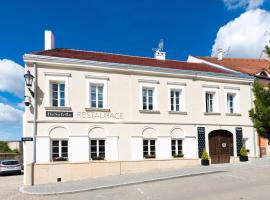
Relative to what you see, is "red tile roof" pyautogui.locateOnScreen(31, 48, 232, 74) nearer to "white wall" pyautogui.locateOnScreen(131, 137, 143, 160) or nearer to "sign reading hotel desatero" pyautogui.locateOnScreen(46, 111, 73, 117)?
"sign reading hotel desatero" pyautogui.locateOnScreen(46, 111, 73, 117)

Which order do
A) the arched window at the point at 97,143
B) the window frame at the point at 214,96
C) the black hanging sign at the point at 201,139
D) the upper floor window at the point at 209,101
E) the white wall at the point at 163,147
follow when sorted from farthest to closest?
1. the upper floor window at the point at 209,101
2. the window frame at the point at 214,96
3. the black hanging sign at the point at 201,139
4. the white wall at the point at 163,147
5. the arched window at the point at 97,143

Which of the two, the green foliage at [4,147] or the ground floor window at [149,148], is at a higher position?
the ground floor window at [149,148]

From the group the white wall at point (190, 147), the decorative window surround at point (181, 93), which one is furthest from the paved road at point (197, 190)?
the decorative window surround at point (181, 93)

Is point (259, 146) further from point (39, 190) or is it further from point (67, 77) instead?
→ point (39, 190)

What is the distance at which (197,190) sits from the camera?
45.4ft

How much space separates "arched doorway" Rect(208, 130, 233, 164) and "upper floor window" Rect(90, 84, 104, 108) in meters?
8.14

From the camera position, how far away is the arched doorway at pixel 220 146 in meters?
23.8

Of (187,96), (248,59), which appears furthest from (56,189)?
(248,59)

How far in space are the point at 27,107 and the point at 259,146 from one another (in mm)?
16805

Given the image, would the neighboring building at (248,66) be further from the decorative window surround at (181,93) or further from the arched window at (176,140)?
the arched window at (176,140)

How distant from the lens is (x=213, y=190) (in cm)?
1370

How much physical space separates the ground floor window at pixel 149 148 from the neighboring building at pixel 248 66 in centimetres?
878

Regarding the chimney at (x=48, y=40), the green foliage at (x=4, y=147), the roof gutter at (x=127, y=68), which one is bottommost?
the green foliage at (x=4, y=147)

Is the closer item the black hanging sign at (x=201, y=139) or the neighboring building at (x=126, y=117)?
the neighboring building at (x=126, y=117)
